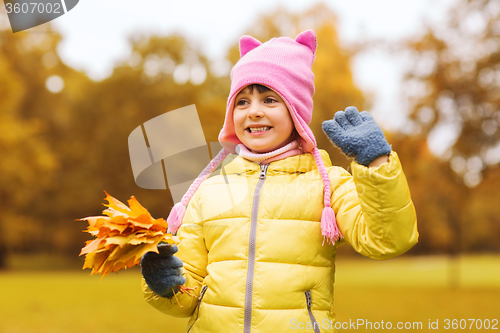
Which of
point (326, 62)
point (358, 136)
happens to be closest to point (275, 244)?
point (358, 136)

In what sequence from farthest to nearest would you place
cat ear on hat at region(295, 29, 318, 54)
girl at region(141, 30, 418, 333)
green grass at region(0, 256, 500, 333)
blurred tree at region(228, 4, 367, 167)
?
1. blurred tree at region(228, 4, 367, 167)
2. green grass at region(0, 256, 500, 333)
3. cat ear on hat at region(295, 29, 318, 54)
4. girl at region(141, 30, 418, 333)

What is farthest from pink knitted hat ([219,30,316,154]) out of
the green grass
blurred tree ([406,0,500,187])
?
blurred tree ([406,0,500,187])

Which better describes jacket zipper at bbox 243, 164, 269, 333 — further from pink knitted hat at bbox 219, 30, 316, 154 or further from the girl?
pink knitted hat at bbox 219, 30, 316, 154

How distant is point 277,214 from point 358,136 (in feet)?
1.79

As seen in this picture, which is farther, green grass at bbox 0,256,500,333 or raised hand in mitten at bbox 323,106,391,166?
green grass at bbox 0,256,500,333

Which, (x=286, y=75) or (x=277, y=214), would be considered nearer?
(x=277, y=214)

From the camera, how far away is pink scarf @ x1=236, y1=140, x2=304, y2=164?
2.36m

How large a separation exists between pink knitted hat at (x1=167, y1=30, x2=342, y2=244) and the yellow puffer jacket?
0.28 ft

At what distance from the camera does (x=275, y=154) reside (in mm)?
2354

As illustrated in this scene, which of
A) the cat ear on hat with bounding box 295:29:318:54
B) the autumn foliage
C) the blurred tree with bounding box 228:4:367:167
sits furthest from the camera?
the blurred tree with bounding box 228:4:367:167

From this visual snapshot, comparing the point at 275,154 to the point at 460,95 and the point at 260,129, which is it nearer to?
the point at 260,129

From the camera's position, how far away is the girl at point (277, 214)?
6.40ft

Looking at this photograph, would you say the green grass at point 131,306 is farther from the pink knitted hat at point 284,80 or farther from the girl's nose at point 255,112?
the girl's nose at point 255,112

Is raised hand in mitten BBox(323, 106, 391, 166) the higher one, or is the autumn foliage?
raised hand in mitten BBox(323, 106, 391, 166)
